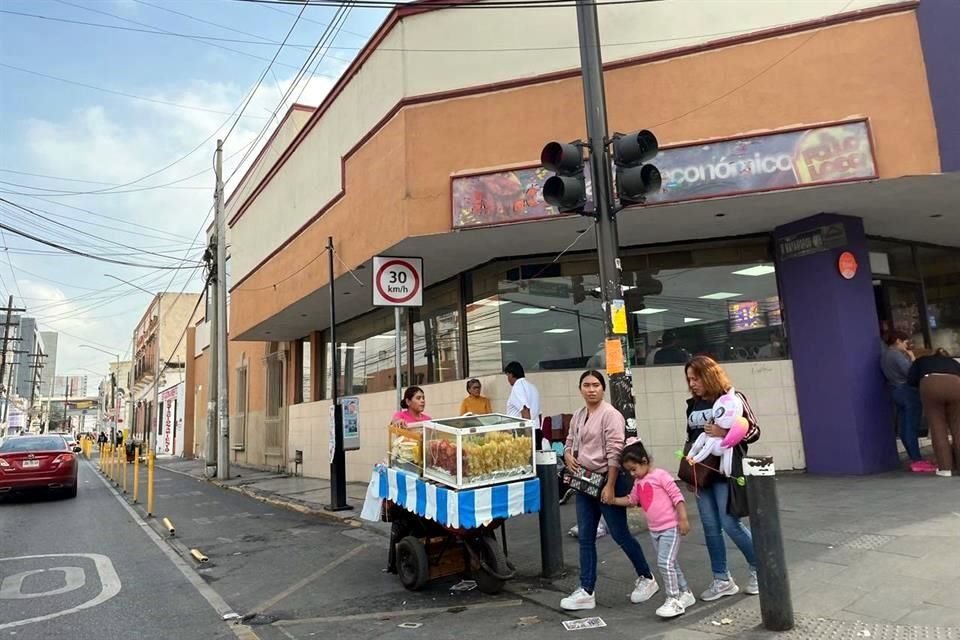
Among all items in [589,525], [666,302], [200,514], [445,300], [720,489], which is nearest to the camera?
[720,489]

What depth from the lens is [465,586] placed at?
219 inches

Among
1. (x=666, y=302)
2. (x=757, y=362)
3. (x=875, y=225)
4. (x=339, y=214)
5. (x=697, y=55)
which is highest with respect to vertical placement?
(x=697, y=55)

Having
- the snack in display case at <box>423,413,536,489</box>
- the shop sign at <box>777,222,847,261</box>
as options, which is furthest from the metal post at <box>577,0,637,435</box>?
the shop sign at <box>777,222,847,261</box>

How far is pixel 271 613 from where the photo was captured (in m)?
5.23

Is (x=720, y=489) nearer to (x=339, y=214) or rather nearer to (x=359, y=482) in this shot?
(x=339, y=214)

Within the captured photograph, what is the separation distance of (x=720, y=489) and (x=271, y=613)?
3783 mm

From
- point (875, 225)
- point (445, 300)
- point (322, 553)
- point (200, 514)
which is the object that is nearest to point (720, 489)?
point (322, 553)

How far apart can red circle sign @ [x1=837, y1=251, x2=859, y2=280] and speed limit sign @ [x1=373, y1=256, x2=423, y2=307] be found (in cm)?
605

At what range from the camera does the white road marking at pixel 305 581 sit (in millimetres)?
5477

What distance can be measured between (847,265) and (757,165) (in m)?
2.47

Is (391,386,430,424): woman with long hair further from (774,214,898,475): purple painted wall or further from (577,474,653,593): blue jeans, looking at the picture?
(774,214,898,475): purple painted wall

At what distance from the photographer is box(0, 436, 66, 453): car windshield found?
13771 millimetres

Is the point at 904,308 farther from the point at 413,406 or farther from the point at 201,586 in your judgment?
the point at 201,586

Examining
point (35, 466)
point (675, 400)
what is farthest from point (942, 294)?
point (35, 466)
